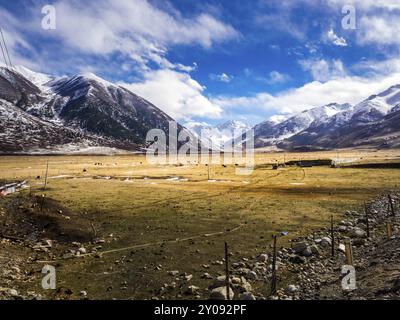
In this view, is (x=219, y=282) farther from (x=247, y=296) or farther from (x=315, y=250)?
(x=315, y=250)

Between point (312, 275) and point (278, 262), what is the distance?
2.83m

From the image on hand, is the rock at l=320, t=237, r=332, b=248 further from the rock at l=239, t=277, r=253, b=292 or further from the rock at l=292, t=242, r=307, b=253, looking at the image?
the rock at l=239, t=277, r=253, b=292

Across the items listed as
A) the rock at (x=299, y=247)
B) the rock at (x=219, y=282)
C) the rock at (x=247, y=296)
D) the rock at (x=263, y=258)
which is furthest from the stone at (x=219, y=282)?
the rock at (x=299, y=247)

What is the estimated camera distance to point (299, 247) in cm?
2742

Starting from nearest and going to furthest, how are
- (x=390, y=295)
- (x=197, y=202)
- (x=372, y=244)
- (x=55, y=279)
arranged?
(x=390, y=295)
(x=55, y=279)
(x=372, y=244)
(x=197, y=202)

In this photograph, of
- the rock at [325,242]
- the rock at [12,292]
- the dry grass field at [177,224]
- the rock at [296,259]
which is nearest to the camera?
the rock at [12,292]

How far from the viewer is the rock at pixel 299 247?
2720cm

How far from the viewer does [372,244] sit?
94.5 feet

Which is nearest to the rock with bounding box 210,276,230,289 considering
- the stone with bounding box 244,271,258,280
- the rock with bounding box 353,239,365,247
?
the stone with bounding box 244,271,258,280

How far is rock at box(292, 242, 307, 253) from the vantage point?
1071 inches

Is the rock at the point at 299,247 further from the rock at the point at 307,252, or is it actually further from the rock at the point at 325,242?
the rock at the point at 325,242

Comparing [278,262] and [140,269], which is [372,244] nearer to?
[278,262]

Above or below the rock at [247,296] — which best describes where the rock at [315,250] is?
above
